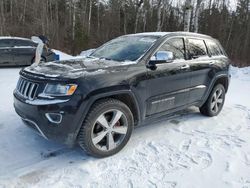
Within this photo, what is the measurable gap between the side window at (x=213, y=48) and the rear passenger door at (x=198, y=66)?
0.16 metres

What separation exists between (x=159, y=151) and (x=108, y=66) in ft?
4.69

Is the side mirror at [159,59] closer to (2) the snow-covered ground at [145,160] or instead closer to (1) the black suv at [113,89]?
(1) the black suv at [113,89]

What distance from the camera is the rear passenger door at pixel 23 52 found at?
1152 cm

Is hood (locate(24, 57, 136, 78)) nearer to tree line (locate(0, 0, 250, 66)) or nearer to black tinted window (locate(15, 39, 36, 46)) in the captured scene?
black tinted window (locate(15, 39, 36, 46))

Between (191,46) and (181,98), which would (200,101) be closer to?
(181,98)

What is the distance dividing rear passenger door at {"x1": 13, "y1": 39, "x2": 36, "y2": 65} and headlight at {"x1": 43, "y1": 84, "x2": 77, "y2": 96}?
929cm

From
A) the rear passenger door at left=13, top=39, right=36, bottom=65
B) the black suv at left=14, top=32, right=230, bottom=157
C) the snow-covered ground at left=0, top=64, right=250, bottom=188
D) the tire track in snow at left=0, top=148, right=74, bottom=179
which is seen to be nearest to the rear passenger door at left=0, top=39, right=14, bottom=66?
the rear passenger door at left=13, top=39, right=36, bottom=65

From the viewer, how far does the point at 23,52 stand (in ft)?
38.4

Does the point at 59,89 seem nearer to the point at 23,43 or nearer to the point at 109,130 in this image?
Result: the point at 109,130

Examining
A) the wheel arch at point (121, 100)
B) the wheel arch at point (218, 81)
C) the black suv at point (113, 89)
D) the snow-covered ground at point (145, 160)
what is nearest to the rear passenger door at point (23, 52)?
the snow-covered ground at point (145, 160)

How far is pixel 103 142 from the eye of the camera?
3.59m

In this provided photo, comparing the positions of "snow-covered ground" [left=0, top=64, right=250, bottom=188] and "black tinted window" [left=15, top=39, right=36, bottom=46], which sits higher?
"black tinted window" [left=15, top=39, right=36, bottom=46]

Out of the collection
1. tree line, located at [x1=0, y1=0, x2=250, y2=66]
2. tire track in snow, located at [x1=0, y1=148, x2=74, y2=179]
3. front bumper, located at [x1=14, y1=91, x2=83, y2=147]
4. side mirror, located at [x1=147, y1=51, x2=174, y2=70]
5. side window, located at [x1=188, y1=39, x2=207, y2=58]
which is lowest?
tire track in snow, located at [x1=0, y1=148, x2=74, y2=179]

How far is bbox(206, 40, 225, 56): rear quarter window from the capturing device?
17.3 ft
